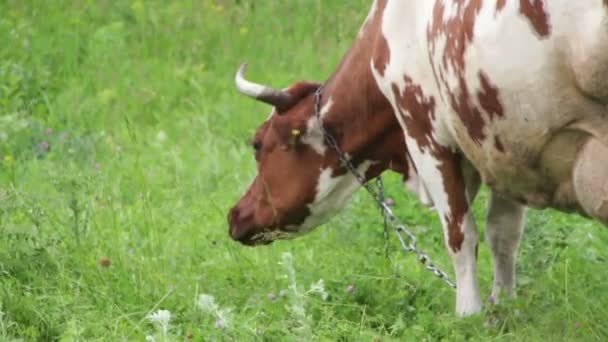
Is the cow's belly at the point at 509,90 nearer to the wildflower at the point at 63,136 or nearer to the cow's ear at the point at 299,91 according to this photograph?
the cow's ear at the point at 299,91

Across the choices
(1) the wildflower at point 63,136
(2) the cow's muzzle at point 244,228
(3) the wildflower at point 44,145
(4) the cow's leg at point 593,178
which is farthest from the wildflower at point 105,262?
(1) the wildflower at point 63,136

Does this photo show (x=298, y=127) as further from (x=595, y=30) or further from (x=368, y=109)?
(x=595, y=30)

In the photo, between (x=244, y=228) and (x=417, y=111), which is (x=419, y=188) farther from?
(x=244, y=228)

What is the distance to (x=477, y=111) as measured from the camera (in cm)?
585

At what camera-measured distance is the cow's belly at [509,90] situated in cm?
535

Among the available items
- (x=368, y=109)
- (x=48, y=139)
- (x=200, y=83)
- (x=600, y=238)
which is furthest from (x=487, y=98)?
(x=200, y=83)

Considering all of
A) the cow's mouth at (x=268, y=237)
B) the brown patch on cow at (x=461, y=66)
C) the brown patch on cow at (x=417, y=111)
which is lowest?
the cow's mouth at (x=268, y=237)

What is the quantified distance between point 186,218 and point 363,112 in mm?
1753

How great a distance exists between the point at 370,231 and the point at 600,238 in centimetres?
111

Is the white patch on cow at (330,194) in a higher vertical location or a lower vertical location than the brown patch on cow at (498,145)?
lower

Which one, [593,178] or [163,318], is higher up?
[593,178]

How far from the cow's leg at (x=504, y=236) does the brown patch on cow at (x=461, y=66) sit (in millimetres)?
1076

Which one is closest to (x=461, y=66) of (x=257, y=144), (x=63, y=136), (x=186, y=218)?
(x=257, y=144)

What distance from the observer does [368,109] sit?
22.5 feet
